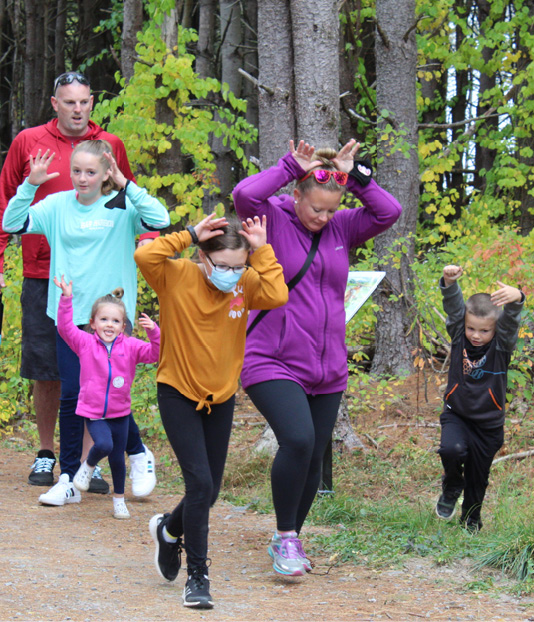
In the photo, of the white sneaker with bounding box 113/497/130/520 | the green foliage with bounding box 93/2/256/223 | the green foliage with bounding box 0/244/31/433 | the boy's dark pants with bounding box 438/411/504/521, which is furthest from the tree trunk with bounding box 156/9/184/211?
the boy's dark pants with bounding box 438/411/504/521

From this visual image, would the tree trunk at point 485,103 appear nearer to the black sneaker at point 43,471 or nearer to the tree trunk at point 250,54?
the tree trunk at point 250,54

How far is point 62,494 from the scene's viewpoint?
5512mm

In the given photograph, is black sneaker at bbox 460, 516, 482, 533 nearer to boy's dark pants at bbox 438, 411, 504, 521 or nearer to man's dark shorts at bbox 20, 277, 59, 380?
boy's dark pants at bbox 438, 411, 504, 521

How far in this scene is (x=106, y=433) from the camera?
5.22m

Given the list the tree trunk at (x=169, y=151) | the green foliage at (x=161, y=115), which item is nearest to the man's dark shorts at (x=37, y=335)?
the green foliage at (x=161, y=115)

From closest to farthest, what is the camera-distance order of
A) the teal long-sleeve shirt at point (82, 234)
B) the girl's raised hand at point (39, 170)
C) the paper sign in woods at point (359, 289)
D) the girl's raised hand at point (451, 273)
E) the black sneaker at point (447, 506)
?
1. the girl's raised hand at point (451, 273)
2. the black sneaker at point (447, 506)
3. the girl's raised hand at point (39, 170)
4. the teal long-sleeve shirt at point (82, 234)
5. the paper sign in woods at point (359, 289)

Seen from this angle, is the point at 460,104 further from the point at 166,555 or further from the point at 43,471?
the point at 166,555

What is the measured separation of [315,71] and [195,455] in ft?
12.7

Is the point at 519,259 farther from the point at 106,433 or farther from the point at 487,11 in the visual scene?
the point at 487,11

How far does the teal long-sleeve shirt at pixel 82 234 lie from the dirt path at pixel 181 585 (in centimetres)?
137

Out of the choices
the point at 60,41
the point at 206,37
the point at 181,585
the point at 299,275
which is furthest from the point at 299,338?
the point at 60,41

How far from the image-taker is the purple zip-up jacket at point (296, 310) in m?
4.10

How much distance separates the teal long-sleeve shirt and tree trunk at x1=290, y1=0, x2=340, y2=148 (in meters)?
1.90

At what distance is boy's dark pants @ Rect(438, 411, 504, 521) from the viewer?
469 cm
